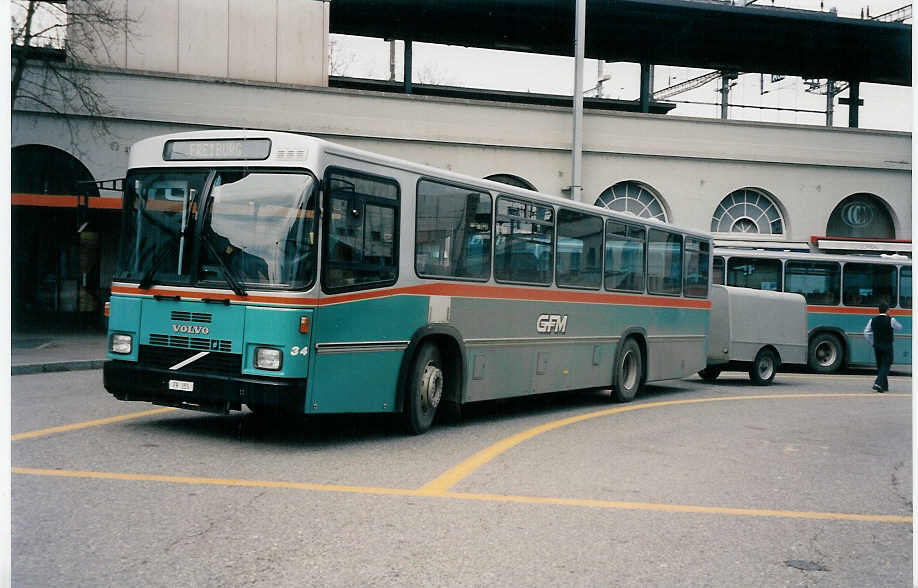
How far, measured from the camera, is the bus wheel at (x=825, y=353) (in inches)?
952

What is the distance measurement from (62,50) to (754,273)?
56.5 ft

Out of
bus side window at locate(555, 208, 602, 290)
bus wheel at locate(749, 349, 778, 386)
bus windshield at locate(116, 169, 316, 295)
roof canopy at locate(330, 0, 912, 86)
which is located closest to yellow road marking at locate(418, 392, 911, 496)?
bus side window at locate(555, 208, 602, 290)

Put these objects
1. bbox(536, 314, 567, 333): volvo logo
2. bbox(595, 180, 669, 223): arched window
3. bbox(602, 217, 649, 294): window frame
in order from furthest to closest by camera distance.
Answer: bbox(595, 180, 669, 223): arched window → bbox(602, 217, 649, 294): window frame → bbox(536, 314, 567, 333): volvo logo

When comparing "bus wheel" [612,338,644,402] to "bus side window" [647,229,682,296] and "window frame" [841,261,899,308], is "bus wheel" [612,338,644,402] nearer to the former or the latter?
"bus side window" [647,229,682,296]

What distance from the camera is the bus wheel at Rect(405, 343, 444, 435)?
1004 centimetres

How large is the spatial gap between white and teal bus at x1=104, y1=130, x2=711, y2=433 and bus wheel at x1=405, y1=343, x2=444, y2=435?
0.7 inches

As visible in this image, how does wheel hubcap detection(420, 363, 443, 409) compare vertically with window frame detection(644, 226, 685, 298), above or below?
below

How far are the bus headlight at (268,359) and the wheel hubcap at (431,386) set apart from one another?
6.82ft

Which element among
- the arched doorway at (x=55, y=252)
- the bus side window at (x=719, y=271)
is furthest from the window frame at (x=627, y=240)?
the arched doorway at (x=55, y=252)

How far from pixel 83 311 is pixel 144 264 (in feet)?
64.1

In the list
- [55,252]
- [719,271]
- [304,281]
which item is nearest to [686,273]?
[719,271]

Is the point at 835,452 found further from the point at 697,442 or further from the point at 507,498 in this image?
the point at 507,498

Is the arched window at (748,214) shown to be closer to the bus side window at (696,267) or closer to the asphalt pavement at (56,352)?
the bus side window at (696,267)

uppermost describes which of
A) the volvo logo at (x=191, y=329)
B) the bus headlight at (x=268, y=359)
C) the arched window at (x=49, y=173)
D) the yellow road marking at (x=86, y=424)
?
the arched window at (x=49, y=173)
